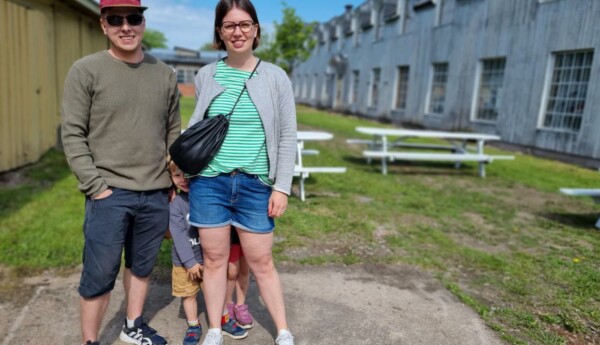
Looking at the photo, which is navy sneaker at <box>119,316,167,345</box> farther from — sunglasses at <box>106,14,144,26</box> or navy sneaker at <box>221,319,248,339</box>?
sunglasses at <box>106,14,144,26</box>

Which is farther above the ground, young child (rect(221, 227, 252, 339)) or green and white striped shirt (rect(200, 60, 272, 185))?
green and white striped shirt (rect(200, 60, 272, 185))

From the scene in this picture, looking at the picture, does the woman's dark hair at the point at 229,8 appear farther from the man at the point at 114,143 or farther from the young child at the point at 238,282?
the young child at the point at 238,282

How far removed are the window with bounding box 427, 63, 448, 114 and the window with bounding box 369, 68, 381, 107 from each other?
6.02 m

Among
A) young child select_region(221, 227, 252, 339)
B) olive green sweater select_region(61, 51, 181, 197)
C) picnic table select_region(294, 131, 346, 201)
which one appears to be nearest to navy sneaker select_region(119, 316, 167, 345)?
young child select_region(221, 227, 252, 339)

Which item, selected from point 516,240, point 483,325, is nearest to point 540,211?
point 516,240

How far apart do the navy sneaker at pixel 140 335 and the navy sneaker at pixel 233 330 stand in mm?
359

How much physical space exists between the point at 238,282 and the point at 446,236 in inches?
119

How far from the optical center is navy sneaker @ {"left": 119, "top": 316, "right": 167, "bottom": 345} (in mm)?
2559

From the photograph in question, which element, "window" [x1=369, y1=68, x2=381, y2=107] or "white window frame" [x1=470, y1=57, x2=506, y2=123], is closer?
"white window frame" [x1=470, y1=57, x2=506, y2=123]

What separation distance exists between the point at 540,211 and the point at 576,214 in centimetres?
46

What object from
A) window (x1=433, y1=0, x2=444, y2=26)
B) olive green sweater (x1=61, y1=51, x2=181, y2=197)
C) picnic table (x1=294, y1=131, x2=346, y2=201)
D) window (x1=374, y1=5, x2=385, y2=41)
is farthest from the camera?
window (x1=374, y1=5, x2=385, y2=41)

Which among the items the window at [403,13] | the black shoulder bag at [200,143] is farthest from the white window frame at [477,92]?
the black shoulder bag at [200,143]

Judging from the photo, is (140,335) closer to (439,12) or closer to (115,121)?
(115,121)

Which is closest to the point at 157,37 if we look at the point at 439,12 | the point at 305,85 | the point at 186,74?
the point at 186,74
